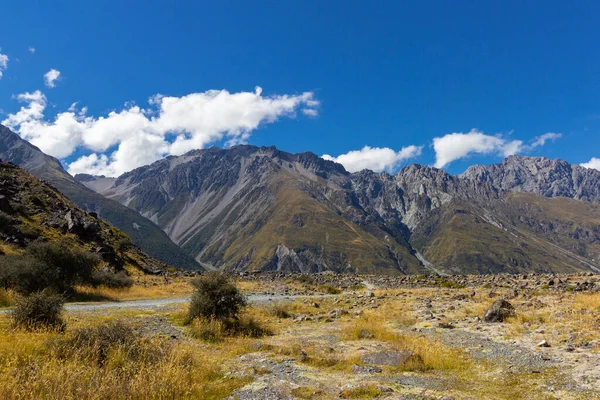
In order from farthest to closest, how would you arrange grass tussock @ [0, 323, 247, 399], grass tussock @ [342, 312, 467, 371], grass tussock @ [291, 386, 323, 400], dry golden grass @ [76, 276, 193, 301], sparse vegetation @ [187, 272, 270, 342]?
dry golden grass @ [76, 276, 193, 301] → sparse vegetation @ [187, 272, 270, 342] → grass tussock @ [342, 312, 467, 371] → grass tussock @ [291, 386, 323, 400] → grass tussock @ [0, 323, 247, 399]

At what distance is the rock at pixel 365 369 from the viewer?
12378 millimetres

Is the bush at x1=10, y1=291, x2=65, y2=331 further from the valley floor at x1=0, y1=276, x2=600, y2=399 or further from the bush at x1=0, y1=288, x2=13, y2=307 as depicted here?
the bush at x1=0, y1=288, x2=13, y2=307

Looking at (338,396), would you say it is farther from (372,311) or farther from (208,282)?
(372,311)

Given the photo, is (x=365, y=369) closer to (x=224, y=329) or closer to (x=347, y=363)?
(x=347, y=363)

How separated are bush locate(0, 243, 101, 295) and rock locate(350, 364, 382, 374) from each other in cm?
2361

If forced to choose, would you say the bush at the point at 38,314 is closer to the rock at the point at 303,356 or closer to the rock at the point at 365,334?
the rock at the point at 303,356

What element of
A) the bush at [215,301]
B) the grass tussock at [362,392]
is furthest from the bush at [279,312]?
the grass tussock at [362,392]

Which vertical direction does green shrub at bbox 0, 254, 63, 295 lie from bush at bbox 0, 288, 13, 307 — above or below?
above

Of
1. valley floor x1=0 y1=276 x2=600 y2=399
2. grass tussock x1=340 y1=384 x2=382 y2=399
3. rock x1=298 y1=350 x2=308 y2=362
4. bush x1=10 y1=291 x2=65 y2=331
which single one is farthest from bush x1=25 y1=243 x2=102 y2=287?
grass tussock x1=340 y1=384 x2=382 y2=399

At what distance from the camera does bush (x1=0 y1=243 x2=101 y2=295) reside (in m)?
25.8

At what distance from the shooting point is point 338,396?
984 centimetres

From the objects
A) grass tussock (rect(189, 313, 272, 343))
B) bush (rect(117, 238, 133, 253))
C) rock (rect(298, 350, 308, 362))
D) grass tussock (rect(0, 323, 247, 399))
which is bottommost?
grass tussock (rect(189, 313, 272, 343))

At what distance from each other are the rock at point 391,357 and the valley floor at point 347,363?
0.12ft

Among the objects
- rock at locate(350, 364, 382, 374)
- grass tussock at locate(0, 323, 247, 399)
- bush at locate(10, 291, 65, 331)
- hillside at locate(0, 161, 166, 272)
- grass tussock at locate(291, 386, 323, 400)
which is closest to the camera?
grass tussock at locate(0, 323, 247, 399)
